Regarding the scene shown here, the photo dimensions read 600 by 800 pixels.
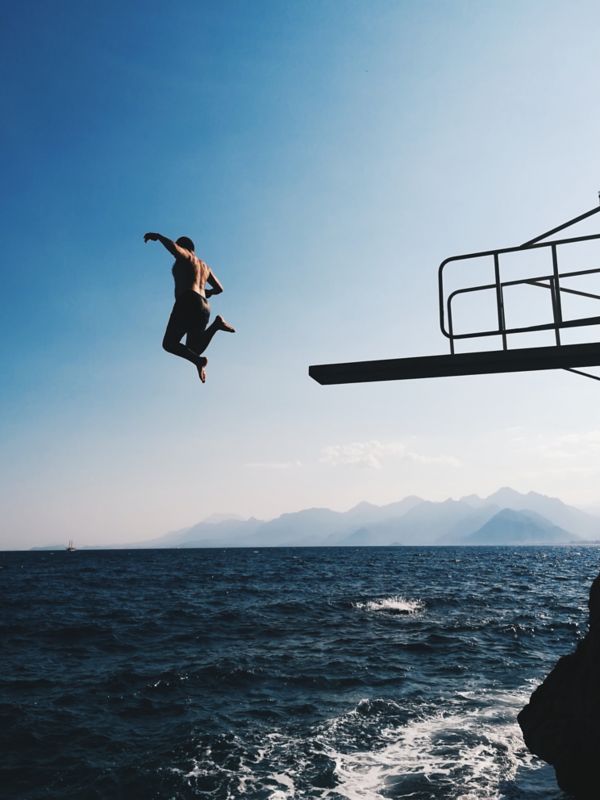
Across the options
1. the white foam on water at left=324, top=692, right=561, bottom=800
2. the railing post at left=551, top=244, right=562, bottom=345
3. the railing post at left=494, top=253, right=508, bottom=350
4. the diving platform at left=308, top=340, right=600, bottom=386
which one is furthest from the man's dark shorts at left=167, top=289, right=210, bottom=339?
the white foam on water at left=324, top=692, right=561, bottom=800

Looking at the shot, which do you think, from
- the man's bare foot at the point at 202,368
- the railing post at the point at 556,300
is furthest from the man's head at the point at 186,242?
the railing post at the point at 556,300

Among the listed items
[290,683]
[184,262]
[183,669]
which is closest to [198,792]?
[290,683]

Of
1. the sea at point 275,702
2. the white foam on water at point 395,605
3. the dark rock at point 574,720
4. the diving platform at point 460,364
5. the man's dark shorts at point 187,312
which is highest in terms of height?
the man's dark shorts at point 187,312

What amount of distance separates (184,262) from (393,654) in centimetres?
1961

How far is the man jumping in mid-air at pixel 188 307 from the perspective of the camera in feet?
Result: 18.8

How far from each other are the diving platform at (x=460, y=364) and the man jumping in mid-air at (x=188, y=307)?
6.47 ft

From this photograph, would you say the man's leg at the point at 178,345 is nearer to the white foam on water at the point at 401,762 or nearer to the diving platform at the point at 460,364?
the diving platform at the point at 460,364

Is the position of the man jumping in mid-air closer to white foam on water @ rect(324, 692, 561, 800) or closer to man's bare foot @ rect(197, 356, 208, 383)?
man's bare foot @ rect(197, 356, 208, 383)

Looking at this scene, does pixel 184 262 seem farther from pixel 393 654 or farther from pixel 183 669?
pixel 393 654

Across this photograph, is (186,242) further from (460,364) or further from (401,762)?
(401,762)

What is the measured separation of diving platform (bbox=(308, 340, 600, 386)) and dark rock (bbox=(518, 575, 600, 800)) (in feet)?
20.0

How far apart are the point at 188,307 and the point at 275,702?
1381cm

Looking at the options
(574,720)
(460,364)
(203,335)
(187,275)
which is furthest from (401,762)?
(187,275)

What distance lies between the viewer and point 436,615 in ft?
97.6
